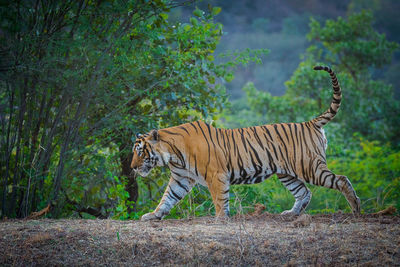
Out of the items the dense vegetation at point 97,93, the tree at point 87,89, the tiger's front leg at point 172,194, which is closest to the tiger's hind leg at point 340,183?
the dense vegetation at point 97,93

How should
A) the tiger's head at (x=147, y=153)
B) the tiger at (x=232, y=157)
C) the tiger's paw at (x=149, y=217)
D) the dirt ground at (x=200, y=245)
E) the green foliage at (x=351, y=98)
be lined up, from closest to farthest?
the dirt ground at (x=200, y=245) < the tiger's paw at (x=149, y=217) < the tiger at (x=232, y=157) < the tiger's head at (x=147, y=153) < the green foliage at (x=351, y=98)

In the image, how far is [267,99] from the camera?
52.1 feet

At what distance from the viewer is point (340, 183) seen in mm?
5492

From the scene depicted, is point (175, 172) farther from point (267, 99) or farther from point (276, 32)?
point (276, 32)

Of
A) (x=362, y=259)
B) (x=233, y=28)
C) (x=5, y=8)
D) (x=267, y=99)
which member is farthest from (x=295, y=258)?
(x=233, y=28)

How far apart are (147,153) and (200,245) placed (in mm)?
1992

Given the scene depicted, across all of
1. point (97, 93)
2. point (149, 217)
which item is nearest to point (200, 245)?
point (149, 217)

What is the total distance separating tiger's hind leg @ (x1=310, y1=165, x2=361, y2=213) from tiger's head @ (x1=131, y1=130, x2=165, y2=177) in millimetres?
1958

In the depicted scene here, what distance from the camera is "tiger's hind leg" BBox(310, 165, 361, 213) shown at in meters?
5.45

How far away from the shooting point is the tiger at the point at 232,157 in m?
5.51

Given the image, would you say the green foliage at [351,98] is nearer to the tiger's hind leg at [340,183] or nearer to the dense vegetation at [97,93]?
the dense vegetation at [97,93]

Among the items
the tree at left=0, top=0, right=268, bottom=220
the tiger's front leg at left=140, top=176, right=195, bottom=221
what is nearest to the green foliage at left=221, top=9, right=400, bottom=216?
the tree at left=0, top=0, right=268, bottom=220

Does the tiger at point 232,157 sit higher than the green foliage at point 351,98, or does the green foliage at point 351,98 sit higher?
the green foliage at point 351,98

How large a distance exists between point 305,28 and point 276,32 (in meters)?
1.93
